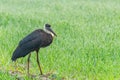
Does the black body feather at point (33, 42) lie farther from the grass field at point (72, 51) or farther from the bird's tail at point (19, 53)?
the grass field at point (72, 51)

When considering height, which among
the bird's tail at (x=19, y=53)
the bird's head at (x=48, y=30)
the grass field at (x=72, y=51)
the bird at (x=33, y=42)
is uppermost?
the bird's head at (x=48, y=30)

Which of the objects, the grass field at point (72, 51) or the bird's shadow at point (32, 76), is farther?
the grass field at point (72, 51)

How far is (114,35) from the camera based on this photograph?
1705 centimetres

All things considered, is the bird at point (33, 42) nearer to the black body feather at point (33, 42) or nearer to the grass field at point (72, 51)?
the black body feather at point (33, 42)

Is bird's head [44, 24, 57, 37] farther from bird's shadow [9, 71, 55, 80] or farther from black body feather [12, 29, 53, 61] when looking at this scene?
bird's shadow [9, 71, 55, 80]

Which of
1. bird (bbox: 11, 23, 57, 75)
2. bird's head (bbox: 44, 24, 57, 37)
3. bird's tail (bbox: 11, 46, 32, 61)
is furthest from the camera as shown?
bird's head (bbox: 44, 24, 57, 37)

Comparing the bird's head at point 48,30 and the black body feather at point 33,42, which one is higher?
the bird's head at point 48,30

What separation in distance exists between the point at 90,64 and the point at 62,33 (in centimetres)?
556

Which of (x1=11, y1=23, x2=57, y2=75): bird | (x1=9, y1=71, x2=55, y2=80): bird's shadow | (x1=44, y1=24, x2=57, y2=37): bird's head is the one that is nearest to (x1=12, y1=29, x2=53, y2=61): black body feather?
(x1=11, y1=23, x2=57, y2=75): bird

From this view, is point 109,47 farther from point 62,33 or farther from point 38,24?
point 38,24

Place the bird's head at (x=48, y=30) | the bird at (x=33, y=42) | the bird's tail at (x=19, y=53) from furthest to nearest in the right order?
the bird's head at (x=48, y=30), the bird at (x=33, y=42), the bird's tail at (x=19, y=53)

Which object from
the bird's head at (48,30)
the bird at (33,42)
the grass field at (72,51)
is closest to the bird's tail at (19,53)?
the bird at (33,42)

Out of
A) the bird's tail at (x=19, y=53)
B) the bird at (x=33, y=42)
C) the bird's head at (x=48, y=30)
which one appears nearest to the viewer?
the bird's tail at (x=19, y=53)

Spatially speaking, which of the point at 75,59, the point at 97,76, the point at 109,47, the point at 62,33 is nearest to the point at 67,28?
the point at 62,33
